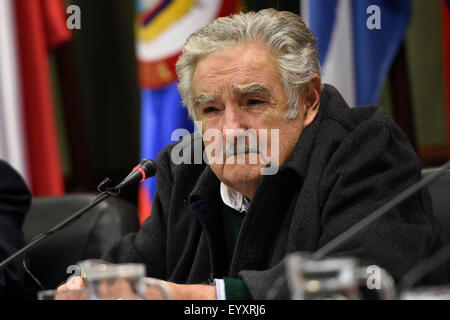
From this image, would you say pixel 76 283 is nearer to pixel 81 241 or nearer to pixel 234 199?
pixel 234 199

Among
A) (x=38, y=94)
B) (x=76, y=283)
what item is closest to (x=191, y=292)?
(x=76, y=283)

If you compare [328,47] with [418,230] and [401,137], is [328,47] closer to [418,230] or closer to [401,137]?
[401,137]

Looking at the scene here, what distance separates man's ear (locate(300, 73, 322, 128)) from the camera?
1775mm

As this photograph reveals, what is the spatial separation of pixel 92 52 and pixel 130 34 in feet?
0.90

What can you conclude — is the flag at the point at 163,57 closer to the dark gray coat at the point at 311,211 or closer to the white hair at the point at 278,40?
the dark gray coat at the point at 311,211

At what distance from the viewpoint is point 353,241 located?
146 centimetres

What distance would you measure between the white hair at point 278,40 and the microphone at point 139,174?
1.01 feet

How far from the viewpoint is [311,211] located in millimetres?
1608

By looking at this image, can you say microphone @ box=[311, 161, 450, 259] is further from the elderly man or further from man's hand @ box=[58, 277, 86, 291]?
man's hand @ box=[58, 277, 86, 291]

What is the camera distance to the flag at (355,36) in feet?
8.64

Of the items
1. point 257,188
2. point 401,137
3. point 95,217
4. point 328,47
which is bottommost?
point 95,217

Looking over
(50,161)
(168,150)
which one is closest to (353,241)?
(168,150)

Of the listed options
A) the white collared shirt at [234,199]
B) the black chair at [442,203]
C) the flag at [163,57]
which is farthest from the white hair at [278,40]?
the flag at [163,57]

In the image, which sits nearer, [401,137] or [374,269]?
[374,269]
